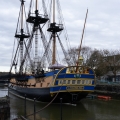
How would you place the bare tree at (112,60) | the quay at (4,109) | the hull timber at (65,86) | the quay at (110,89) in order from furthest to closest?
the bare tree at (112,60)
the quay at (110,89)
the hull timber at (65,86)
the quay at (4,109)

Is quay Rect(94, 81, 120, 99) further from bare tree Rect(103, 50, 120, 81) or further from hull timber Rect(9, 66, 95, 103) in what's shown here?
bare tree Rect(103, 50, 120, 81)

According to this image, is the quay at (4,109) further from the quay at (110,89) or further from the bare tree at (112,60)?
the bare tree at (112,60)

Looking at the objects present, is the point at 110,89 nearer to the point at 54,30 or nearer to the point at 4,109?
the point at 54,30

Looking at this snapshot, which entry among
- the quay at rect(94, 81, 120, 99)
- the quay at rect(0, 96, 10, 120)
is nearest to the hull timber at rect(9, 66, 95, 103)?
the quay at rect(94, 81, 120, 99)

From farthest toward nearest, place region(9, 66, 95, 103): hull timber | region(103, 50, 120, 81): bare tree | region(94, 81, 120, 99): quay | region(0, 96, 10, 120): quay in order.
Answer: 1. region(103, 50, 120, 81): bare tree
2. region(94, 81, 120, 99): quay
3. region(9, 66, 95, 103): hull timber
4. region(0, 96, 10, 120): quay

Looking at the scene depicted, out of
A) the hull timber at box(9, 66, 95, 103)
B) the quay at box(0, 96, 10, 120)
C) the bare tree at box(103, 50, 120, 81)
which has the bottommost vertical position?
the quay at box(0, 96, 10, 120)

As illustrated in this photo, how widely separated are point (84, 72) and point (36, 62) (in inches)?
431

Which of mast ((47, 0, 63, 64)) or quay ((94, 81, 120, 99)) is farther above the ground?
mast ((47, 0, 63, 64))

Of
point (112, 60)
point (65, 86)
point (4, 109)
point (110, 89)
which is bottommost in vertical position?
point (4, 109)

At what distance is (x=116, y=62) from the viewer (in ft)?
162

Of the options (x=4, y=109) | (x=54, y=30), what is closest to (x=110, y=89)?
(x=54, y=30)

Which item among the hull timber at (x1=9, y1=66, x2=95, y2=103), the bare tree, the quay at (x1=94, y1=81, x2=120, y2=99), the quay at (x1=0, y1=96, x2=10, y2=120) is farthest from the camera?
the bare tree

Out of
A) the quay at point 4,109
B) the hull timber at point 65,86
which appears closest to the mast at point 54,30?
the hull timber at point 65,86

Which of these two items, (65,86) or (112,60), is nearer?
(65,86)
